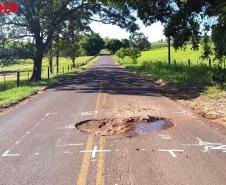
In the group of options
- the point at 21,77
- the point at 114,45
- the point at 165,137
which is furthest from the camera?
the point at 114,45

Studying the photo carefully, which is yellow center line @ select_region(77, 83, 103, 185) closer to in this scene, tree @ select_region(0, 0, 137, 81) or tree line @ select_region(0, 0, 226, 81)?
tree line @ select_region(0, 0, 226, 81)

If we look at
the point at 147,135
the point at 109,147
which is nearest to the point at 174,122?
the point at 147,135

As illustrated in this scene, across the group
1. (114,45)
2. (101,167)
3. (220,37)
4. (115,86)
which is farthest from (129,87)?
(114,45)

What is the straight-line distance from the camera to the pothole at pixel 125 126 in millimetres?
10703

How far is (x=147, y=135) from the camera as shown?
1030cm

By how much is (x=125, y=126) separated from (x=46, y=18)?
28720 millimetres

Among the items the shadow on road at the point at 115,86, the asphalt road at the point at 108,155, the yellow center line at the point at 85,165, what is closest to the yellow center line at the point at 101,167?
the asphalt road at the point at 108,155

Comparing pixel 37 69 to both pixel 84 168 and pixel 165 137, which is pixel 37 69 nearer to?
pixel 165 137

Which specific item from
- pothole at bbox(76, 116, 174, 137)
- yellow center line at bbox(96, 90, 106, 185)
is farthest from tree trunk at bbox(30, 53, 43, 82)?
yellow center line at bbox(96, 90, 106, 185)

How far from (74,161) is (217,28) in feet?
54.6

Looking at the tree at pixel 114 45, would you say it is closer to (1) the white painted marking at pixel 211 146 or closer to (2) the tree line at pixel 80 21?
(2) the tree line at pixel 80 21

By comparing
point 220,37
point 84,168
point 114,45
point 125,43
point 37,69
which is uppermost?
point 125,43

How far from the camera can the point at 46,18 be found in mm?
38406

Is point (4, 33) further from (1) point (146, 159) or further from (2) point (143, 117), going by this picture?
(1) point (146, 159)
